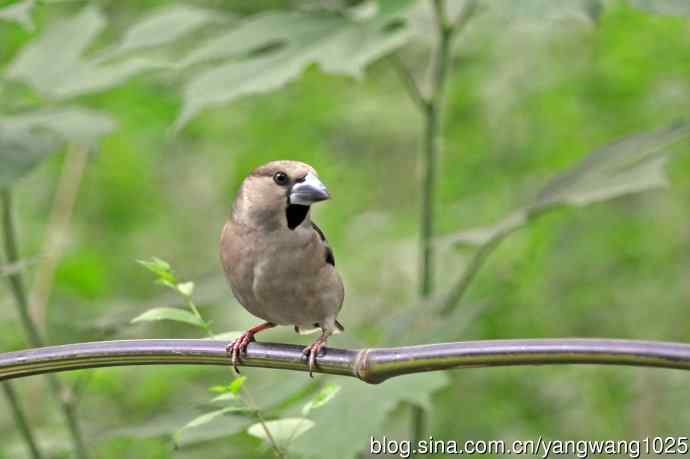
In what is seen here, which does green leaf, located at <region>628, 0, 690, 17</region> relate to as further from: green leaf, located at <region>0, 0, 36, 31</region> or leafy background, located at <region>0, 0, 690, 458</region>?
green leaf, located at <region>0, 0, 36, 31</region>

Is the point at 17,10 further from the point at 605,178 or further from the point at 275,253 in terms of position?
the point at 605,178

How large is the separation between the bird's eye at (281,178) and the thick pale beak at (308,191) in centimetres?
5

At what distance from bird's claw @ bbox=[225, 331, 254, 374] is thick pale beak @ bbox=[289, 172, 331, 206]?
0.97 ft

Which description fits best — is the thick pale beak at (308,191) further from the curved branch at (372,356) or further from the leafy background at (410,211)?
the leafy background at (410,211)

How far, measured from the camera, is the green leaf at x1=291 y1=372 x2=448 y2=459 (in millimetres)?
2752

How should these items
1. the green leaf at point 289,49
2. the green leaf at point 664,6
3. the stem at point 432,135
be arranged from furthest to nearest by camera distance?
1. the stem at point 432,135
2. the green leaf at point 289,49
3. the green leaf at point 664,6

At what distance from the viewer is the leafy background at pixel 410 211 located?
3551 millimetres

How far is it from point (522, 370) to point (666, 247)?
2.86ft

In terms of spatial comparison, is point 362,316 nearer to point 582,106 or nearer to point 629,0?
point 582,106

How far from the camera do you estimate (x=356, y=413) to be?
112 inches

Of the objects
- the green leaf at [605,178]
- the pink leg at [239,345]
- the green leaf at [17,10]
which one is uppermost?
the green leaf at [17,10]

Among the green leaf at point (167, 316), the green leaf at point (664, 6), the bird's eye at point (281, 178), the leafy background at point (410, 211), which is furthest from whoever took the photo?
the leafy background at point (410, 211)

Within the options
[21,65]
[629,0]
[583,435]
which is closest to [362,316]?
[583,435]

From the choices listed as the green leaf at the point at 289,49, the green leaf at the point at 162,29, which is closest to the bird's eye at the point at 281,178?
the green leaf at the point at 289,49
